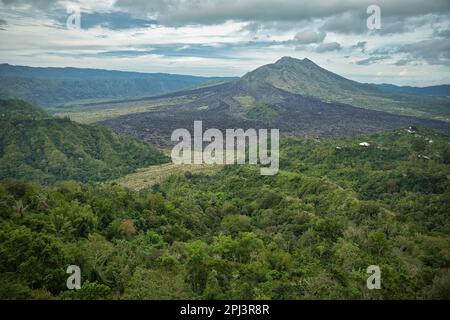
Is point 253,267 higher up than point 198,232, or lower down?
higher up

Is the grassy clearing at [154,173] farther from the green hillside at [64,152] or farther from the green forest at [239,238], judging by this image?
the green forest at [239,238]

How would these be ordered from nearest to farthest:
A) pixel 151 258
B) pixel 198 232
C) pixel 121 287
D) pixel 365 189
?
pixel 121 287 → pixel 151 258 → pixel 198 232 → pixel 365 189

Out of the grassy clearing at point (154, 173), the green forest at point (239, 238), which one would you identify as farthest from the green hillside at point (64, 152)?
the green forest at point (239, 238)

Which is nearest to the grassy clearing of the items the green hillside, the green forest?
the green hillside
